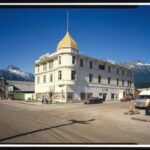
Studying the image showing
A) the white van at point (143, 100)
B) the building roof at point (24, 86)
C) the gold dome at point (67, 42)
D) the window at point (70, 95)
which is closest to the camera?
the white van at point (143, 100)

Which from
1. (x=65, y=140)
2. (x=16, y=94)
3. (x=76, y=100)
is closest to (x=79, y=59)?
(x=76, y=100)

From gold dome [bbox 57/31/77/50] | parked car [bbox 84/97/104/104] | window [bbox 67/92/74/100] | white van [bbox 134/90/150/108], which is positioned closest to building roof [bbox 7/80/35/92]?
gold dome [bbox 57/31/77/50]

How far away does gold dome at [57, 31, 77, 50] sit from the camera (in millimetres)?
46719

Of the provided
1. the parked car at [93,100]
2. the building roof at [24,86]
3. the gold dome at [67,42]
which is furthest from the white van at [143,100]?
the building roof at [24,86]

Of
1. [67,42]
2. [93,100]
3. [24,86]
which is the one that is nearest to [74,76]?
[93,100]

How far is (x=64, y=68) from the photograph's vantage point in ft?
149

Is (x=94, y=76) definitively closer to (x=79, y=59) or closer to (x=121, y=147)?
(x=79, y=59)

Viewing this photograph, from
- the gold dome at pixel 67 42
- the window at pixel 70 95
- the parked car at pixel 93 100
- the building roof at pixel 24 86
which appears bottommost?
the parked car at pixel 93 100

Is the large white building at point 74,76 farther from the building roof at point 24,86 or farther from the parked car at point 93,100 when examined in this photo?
the building roof at point 24,86

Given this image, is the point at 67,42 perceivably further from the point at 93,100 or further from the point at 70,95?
the point at 93,100

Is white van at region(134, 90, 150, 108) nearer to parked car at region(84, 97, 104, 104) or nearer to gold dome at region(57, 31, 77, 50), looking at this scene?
parked car at region(84, 97, 104, 104)

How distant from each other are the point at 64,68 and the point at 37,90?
17.0m

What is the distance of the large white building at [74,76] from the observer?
1800 inches

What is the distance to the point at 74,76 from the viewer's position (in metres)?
46.2
